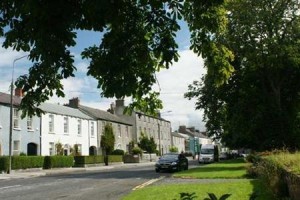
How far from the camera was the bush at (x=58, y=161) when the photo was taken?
46.1 m

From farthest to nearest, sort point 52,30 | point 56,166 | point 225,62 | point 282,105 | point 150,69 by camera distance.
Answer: point 56,166, point 282,105, point 225,62, point 150,69, point 52,30

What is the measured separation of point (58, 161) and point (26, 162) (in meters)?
5.86

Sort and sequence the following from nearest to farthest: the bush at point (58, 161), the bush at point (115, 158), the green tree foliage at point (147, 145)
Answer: the bush at point (58, 161), the bush at point (115, 158), the green tree foliage at point (147, 145)

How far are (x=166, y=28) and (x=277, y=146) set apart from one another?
32.3 metres

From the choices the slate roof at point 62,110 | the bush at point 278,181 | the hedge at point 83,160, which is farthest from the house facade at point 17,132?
the bush at point 278,181

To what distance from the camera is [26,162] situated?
42094 millimetres

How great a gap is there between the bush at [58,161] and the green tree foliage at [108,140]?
46.5 feet

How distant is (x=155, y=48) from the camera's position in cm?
740

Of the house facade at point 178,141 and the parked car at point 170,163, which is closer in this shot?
the parked car at point 170,163

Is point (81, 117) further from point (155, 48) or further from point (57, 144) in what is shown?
point (155, 48)

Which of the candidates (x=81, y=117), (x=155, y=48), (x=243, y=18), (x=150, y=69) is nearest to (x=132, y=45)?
(x=155, y=48)

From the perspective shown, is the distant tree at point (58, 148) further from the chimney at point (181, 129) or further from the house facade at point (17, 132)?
the chimney at point (181, 129)

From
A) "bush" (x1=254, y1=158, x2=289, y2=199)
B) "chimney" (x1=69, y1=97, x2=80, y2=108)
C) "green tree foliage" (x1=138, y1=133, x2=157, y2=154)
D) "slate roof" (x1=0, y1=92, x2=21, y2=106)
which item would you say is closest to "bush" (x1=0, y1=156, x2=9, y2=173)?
"slate roof" (x1=0, y1=92, x2=21, y2=106)

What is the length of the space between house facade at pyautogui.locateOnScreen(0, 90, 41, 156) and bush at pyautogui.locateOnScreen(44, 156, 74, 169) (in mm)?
2734
